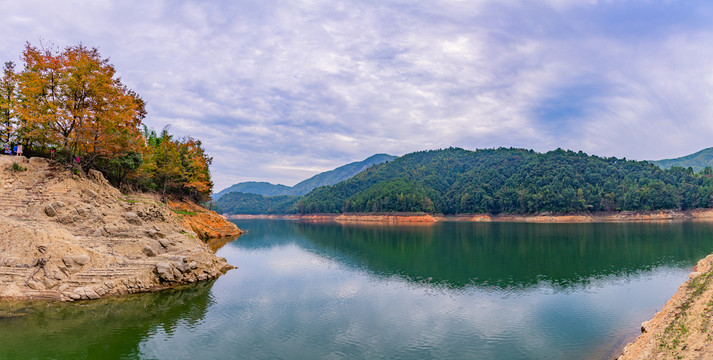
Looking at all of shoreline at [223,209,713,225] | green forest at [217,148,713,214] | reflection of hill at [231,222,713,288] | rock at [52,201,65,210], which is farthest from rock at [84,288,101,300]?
green forest at [217,148,713,214]

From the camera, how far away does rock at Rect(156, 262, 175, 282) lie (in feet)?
87.5

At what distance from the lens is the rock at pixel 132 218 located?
30.8m

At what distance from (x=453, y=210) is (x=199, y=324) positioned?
153m

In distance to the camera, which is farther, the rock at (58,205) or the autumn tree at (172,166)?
the autumn tree at (172,166)

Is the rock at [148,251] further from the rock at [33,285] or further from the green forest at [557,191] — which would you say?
the green forest at [557,191]

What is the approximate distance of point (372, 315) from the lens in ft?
71.6

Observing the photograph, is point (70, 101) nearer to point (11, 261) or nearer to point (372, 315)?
point (11, 261)

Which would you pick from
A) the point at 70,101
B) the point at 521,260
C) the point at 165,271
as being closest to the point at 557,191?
the point at 521,260

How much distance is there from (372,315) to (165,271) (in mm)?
16543

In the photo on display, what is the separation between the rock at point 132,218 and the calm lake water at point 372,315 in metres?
8.77

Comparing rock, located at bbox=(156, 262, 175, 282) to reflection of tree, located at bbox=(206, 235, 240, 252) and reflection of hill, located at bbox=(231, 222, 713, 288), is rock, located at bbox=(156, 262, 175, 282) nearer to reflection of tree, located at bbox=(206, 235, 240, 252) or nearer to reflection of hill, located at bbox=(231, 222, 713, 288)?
reflection of hill, located at bbox=(231, 222, 713, 288)

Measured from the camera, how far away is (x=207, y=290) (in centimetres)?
2780

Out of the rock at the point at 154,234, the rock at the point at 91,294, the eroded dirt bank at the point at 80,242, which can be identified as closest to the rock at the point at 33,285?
the eroded dirt bank at the point at 80,242

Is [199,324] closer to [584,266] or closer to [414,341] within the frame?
[414,341]
